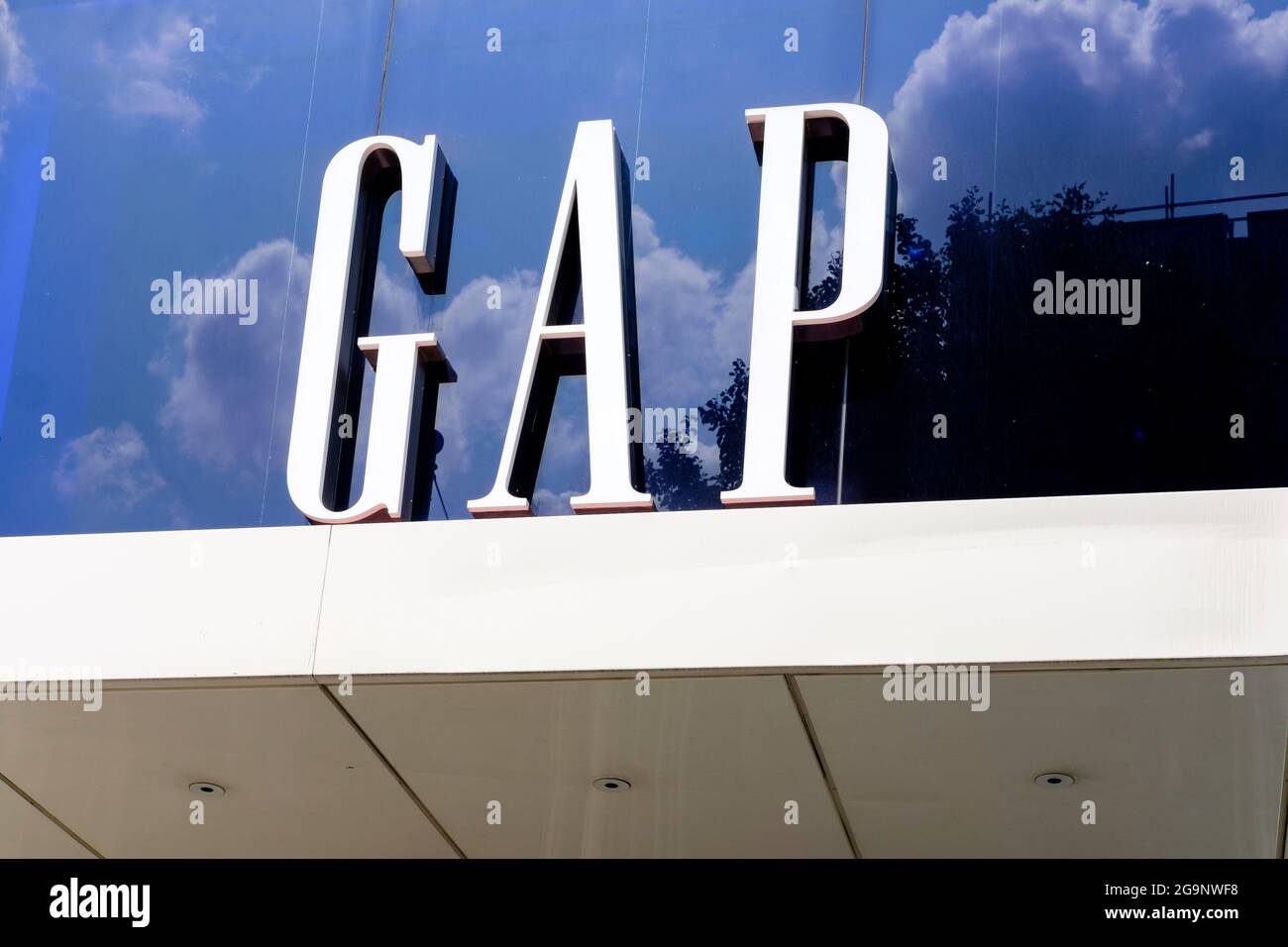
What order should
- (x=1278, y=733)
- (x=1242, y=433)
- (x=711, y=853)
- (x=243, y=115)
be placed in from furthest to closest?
(x=243, y=115), (x=711, y=853), (x=1242, y=433), (x=1278, y=733)

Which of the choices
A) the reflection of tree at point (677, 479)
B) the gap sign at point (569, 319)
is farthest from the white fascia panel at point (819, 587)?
the reflection of tree at point (677, 479)

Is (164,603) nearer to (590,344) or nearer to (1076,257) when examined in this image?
(590,344)

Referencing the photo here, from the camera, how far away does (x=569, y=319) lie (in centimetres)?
→ 671

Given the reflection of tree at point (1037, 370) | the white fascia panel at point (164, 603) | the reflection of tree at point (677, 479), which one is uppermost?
the reflection of tree at point (1037, 370)

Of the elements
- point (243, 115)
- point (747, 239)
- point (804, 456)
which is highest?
point (243, 115)

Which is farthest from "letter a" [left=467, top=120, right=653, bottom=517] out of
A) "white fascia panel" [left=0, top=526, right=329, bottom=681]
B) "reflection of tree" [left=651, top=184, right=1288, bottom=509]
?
"white fascia panel" [left=0, top=526, right=329, bottom=681]

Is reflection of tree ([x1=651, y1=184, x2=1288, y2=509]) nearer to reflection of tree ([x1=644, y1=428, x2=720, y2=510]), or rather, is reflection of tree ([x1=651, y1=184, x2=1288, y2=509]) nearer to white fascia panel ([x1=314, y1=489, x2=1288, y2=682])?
reflection of tree ([x1=644, y1=428, x2=720, y2=510])

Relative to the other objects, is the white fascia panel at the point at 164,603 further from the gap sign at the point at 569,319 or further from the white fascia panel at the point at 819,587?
the gap sign at the point at 569,319

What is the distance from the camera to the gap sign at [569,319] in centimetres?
621

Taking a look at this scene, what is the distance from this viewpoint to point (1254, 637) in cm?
484

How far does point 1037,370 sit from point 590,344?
6.02ft
